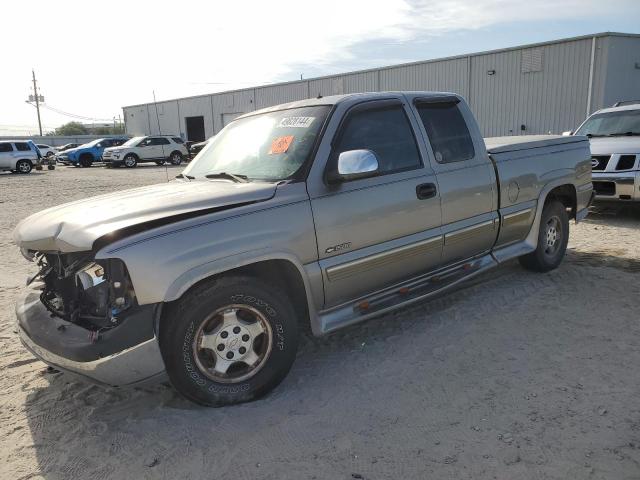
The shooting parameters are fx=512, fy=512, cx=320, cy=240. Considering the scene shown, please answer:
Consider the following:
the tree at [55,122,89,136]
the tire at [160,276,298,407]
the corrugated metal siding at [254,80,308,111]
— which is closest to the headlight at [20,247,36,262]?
the tire at [160,276,298,407]

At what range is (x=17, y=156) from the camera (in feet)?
87.6

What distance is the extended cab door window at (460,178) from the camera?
4.27 meters

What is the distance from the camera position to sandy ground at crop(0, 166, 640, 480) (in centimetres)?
265

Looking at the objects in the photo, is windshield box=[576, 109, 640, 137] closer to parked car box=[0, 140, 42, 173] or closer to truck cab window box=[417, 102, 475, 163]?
truck cab window box=[417, 102, 475, 163]

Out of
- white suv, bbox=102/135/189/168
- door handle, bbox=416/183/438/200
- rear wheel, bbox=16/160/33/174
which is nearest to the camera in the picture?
door handle, bbox=416/183/438/200

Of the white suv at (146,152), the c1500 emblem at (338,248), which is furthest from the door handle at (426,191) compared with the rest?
the white suv at (146,152)

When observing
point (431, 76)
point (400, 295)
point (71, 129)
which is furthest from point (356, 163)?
point (71, 129)

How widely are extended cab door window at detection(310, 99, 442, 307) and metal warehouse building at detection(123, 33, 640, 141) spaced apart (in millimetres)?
16792

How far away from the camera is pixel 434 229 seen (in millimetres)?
4148

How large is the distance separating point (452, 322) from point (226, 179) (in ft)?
7.41

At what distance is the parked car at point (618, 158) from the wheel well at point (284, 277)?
668 cm

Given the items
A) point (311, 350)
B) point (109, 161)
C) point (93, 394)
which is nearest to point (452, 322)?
point (311, 350)

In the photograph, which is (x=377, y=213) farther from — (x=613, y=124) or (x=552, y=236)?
(x=613, y=124)

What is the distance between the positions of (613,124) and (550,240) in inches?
201
